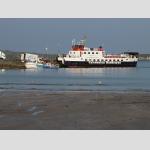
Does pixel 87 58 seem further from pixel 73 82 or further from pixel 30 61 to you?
pixel 73 82

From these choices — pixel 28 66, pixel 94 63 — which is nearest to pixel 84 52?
pixel 94 63

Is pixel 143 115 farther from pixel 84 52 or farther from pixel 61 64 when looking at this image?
pixel 61 64

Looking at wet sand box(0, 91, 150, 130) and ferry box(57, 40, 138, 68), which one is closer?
wet sand box(0, 91, 150, 130)

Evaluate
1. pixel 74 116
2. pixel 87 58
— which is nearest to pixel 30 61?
pixel 87 58

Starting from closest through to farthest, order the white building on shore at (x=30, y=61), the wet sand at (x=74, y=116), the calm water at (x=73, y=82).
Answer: the wet sand at (x=74, y=116) < the calm water at (x=73, y=82) < the white building on shore at (x=30, y=61)

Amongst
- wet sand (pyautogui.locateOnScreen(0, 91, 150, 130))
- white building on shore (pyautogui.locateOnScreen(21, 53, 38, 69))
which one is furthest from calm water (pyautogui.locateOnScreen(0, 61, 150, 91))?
white building on shore (pyautogui.locateOnScreen(21, 53, 38, 69))

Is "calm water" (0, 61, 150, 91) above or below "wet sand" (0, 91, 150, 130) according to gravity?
below

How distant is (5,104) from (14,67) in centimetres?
9125

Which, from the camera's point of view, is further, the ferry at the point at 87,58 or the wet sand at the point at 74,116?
the ferry at the point at 87,58

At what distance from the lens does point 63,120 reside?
17766mm

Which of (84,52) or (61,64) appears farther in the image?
(61,64)

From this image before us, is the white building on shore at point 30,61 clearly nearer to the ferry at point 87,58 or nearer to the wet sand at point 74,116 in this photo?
the ferry at point 87,58

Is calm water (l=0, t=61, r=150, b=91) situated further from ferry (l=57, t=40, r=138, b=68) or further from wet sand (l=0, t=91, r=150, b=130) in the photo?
ferry (l=57, t=40, r=138, b=68)

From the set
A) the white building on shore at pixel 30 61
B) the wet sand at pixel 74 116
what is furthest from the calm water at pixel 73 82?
the white building on shore at pixel 30 61
